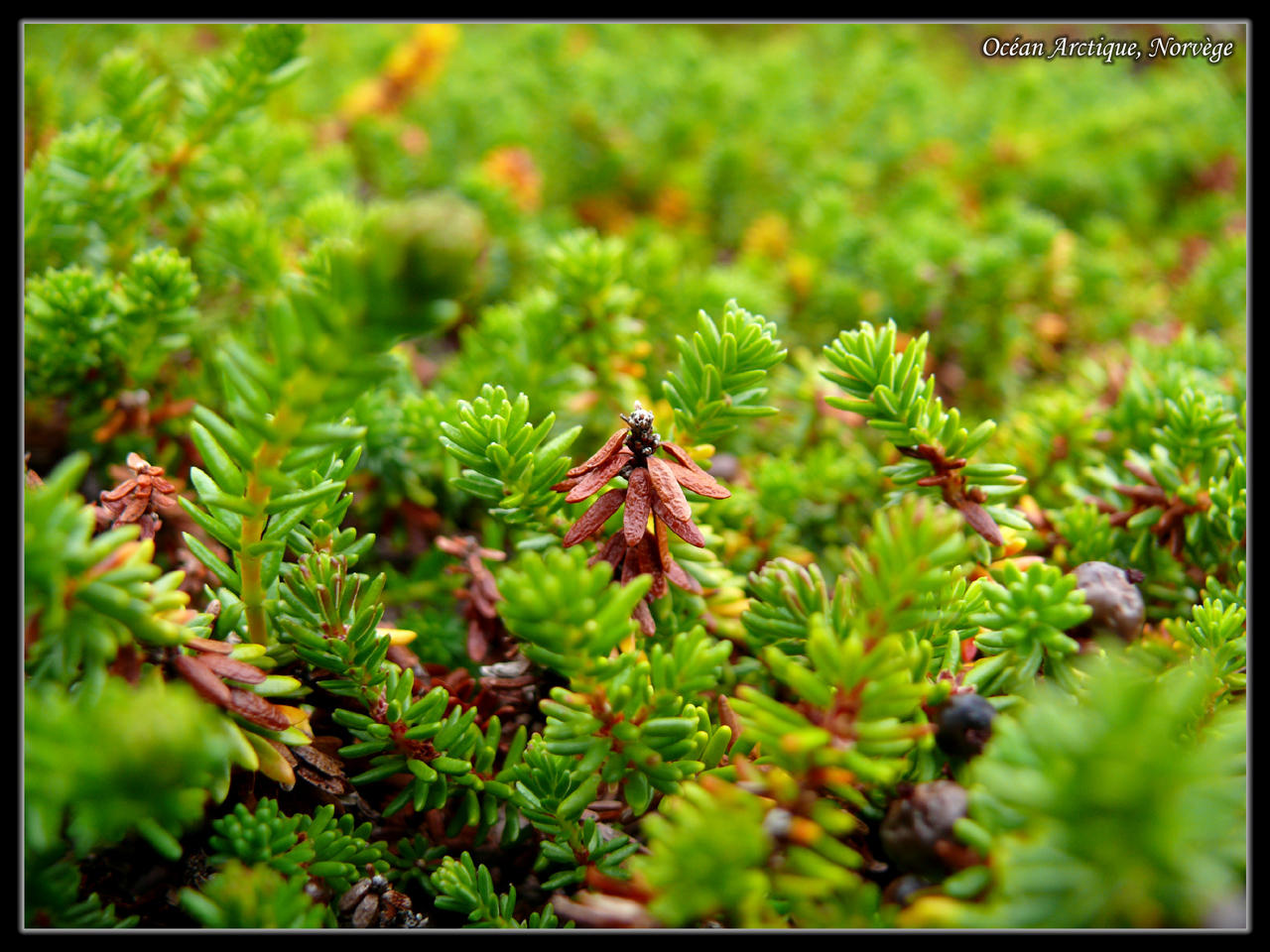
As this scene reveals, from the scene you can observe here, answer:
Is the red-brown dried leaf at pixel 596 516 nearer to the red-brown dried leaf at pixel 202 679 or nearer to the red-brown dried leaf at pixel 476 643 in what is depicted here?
the red-brown dried leaf at pixel 476 643

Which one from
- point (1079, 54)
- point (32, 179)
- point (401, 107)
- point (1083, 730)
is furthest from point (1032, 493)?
point (401, 107)

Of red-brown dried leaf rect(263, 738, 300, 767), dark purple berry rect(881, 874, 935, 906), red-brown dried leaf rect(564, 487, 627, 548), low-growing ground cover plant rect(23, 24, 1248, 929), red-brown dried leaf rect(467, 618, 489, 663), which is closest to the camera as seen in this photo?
low-growing ground cover plant rect(23, 24, 1248, 929)

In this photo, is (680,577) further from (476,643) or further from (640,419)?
(476,643)

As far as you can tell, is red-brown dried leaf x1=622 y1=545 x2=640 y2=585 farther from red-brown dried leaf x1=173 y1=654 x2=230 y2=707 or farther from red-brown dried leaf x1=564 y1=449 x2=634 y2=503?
red-brown dried leaf x1=173 y1=654 x2=230 y2=707

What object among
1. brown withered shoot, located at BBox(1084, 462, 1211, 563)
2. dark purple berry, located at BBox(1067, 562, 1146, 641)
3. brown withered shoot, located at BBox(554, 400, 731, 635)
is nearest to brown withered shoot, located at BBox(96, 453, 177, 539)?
brown withered shoot, located at BBox(554, 400, 731, 635)
